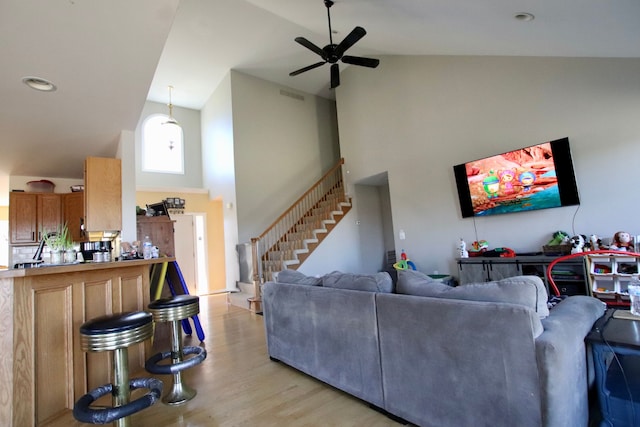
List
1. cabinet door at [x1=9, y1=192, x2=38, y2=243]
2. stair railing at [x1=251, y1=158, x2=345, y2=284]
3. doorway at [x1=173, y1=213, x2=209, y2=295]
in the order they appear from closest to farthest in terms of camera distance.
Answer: cabinet door at [x1=9, y1=192, x2=38, y2=243]
stair railing at [x1=251, y1=158, x2=345, y2=284]
doorway at [x1=173, y1=213, x2=209, y2=295]

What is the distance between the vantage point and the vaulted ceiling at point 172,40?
6.75 feet

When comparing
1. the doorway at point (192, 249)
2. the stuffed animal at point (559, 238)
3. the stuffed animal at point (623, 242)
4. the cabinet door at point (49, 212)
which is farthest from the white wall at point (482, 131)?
the cabinet door at point (49, 212)

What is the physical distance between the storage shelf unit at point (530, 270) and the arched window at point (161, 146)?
23.8 feet

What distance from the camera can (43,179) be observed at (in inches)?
212

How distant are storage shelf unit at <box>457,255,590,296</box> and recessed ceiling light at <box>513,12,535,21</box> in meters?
2.80

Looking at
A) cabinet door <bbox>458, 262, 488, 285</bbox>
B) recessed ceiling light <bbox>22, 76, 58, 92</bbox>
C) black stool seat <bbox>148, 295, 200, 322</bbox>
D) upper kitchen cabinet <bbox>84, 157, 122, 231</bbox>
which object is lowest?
cabinet door <bbox>458, 262, 488, 285</bbox>

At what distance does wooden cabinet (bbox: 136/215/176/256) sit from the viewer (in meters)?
4.40

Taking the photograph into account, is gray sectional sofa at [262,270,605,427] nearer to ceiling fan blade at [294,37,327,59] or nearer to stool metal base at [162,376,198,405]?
stool metal base at [162,376,198,405]

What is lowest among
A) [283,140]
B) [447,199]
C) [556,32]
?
[447,199]

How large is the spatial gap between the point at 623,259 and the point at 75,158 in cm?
730

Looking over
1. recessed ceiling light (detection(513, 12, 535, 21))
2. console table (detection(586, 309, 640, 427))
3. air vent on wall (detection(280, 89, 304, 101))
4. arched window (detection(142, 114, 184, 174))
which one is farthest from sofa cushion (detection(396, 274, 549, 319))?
arched window (detection(142, 114, 184, 174))

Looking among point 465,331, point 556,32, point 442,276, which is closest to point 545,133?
point 556,32

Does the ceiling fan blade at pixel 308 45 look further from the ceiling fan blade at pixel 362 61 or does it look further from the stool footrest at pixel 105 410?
the stool footrest at pixel 105 410

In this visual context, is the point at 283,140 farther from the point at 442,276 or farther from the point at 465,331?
the point at 465,331
